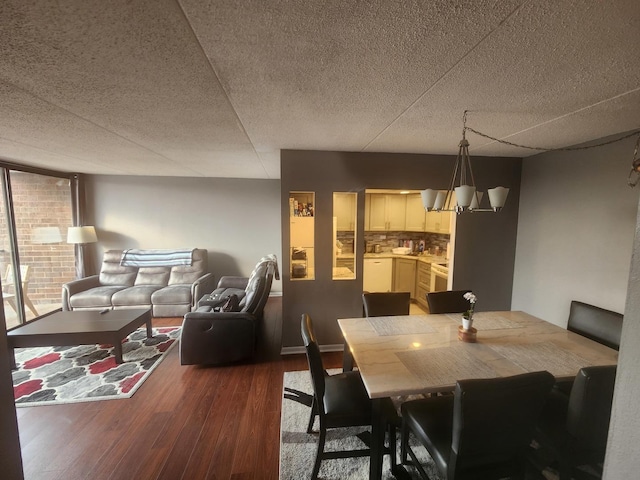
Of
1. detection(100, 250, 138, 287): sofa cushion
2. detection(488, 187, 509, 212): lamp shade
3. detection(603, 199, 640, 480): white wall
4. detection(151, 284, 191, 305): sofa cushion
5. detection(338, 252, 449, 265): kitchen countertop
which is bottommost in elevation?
detection(151, 284, 191, 305): sofa cushion

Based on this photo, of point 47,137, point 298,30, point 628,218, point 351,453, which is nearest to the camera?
point 298,30

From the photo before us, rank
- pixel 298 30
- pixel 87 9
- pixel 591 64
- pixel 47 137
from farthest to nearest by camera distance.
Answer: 1. pixel 47 137
2. pixel 591 64
3. pixel 298 30
4. pixel 87 9

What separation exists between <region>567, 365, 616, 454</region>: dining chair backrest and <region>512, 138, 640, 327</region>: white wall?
1.63m

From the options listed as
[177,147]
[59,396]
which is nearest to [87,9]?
[177,147]

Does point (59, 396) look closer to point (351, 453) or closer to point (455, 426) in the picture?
point (351, 453)

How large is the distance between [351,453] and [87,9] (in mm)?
2402

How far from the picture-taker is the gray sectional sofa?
3994mm

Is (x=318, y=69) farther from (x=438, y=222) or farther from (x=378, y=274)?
(x=378, y=274)

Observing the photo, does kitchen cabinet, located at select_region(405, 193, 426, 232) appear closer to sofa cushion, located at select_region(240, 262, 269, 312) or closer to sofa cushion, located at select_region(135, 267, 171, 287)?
sofa cushion, located at select_region(240, 262, 269, 312)

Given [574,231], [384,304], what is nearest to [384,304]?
[384,304]

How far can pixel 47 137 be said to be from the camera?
2.52 meters

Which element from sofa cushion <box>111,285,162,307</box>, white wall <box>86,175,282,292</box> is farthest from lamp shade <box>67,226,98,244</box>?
sofa cushion <box>111,285,162,307</box>

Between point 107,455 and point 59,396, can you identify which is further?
point 59,396

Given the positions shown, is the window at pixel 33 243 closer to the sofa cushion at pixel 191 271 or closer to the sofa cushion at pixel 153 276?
the sofa cushion at pixel 153 276
